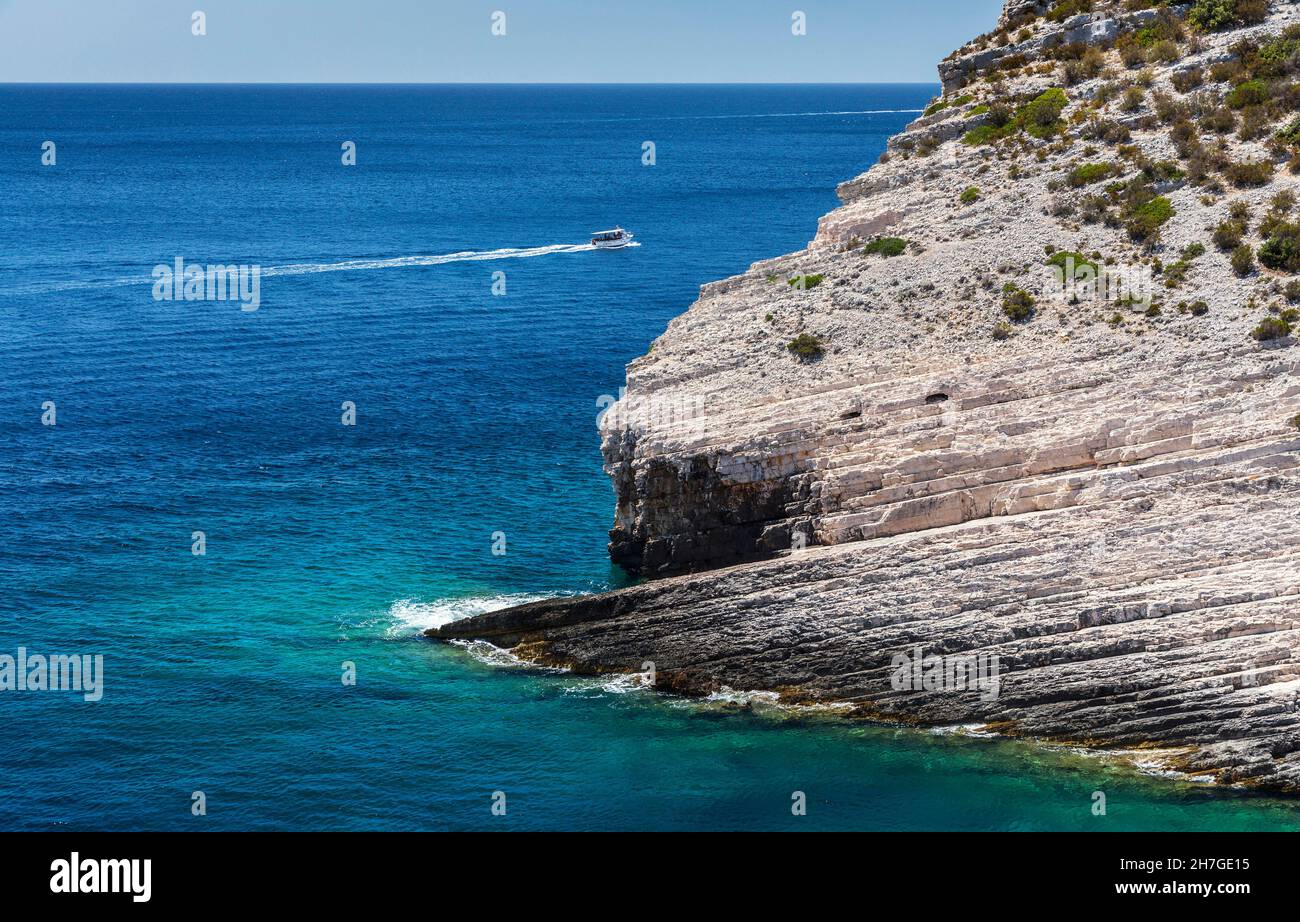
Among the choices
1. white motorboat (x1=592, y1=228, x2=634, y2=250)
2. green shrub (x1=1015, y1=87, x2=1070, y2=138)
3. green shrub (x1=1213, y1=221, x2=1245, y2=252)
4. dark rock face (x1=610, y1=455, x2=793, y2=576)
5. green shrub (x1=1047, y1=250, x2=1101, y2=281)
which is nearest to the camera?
dark rock face (x1=610, y1=455, x2=793, y2=576)

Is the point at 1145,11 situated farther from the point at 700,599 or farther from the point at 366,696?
the point at 366,696

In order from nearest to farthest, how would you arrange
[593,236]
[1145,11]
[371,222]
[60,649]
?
[60,649], [1145,11], [593,236], [371,222]

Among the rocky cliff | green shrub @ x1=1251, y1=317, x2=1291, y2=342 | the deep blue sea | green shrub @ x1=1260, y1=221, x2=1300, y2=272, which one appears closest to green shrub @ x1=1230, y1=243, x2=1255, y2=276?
the rocky cliff

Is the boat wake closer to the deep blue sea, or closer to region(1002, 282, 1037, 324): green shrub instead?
the deep blue sea

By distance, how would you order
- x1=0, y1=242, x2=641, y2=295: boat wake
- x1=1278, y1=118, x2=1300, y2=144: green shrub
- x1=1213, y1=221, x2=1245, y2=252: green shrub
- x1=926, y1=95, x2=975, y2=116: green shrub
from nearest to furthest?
x1=1213, y1=221, x2=1245, y2=252: green shrub
x1=1278, y1=118, x2=1300, y2=144: green shrub
x1=926, y1=95, x2=975, y2=116: green shrub
x1=0, y1=242, x2=641, y2=295: boat wake

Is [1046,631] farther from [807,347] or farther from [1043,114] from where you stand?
[1043,114]

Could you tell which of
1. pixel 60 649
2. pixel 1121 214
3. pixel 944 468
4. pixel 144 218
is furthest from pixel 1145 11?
pixel 144 218
